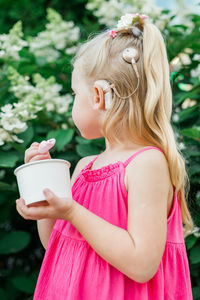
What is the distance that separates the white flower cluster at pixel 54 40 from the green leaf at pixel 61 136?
0.78 m

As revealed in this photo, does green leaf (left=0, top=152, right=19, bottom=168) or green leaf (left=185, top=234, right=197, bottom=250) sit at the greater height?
green leaf (left=0, top=152, right=19, bottom=168)

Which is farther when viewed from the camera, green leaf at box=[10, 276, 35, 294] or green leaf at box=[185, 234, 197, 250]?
green leaf at box=[10, 276, 35, 294]

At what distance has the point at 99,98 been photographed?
3.90ft

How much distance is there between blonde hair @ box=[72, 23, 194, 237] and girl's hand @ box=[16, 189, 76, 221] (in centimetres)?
26

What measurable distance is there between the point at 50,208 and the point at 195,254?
41.6 inches

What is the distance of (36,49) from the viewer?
271 cm

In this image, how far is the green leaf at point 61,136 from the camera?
6.41 ft

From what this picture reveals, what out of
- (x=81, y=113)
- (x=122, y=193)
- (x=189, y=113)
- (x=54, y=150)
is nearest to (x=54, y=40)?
(x=54, y=150)

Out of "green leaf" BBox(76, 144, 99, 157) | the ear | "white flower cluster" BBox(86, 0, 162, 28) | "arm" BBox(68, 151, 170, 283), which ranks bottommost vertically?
"green leaf" BBox(76, 144, 99, 157)

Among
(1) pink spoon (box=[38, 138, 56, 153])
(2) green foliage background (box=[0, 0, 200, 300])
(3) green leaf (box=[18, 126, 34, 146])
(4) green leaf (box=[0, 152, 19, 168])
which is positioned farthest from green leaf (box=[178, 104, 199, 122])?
(1) pink spoon (box=[38, 138, 56, 153])

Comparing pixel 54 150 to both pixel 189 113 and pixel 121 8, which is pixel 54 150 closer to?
pixel 189 113

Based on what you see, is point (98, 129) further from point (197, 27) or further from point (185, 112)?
point (197, 27)

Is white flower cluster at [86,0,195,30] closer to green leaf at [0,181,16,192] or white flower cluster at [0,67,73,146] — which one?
white flower cluster at [0,67,73,146]

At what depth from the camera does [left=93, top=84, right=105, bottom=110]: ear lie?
3.85ft
